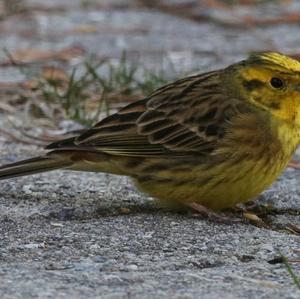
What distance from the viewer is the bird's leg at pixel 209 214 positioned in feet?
17.3

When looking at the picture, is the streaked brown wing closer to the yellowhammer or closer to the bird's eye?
the yellowhammer

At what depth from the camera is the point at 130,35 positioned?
9.62 metres

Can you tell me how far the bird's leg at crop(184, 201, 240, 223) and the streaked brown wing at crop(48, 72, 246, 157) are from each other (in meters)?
0.25

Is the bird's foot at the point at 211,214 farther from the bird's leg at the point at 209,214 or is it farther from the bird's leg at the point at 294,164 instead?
the bird's leg at the point at 294,164

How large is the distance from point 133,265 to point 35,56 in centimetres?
444

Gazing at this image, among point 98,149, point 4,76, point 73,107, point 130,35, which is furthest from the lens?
point 130,35

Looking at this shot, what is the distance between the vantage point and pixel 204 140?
213 inches

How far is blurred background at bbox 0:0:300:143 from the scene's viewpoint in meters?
7.35

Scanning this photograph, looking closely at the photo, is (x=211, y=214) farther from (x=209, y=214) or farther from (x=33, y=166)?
(x=33, y=166)

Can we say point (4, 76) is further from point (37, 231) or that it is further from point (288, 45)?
point (37, 231)

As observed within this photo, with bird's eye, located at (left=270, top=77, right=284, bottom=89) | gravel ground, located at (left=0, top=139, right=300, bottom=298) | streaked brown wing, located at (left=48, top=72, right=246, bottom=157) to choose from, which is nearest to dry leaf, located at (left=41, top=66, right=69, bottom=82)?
gravel ground, located at (left=0, top=139, right=300, bottom=298)

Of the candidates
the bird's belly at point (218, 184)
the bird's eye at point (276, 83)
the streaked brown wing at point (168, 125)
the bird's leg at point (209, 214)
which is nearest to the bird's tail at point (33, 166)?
the streaked brown wing at point (168, 125)

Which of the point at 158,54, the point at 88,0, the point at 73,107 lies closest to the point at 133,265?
the point at 73,107

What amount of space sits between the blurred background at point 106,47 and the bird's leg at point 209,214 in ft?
5.66
